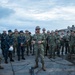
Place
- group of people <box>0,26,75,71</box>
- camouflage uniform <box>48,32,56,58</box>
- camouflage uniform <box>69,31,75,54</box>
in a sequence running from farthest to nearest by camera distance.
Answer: camouflage uniform <box>69,31,75,54</box>
camouflage uniform <box>48,32,56,58</box>
group of people <box>0,26,75,71</box>

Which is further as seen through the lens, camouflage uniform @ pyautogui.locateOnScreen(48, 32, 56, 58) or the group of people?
camouflage uniform @ pyautogui.locateOnScreen(48, 32, 56, 58)

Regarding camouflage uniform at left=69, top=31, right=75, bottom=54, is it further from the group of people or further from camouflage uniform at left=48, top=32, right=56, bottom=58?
camouflage uniform at left=48, top=32, right=56, bottom=58

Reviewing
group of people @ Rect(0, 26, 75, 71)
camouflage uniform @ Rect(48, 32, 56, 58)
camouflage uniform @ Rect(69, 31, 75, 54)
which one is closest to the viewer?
group of people @ Rect(0, 26, 75, 71)

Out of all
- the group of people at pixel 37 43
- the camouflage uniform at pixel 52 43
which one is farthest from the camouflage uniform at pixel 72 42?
the camouflage uniform at pixel 52 43

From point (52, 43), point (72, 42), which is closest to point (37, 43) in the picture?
point (52, 43)

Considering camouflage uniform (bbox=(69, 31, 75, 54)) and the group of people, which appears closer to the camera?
the group of people

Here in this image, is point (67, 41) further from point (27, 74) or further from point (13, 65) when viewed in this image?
point (27, 74)

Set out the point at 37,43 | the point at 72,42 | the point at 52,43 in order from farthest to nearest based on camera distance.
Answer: the point at 72,42
the point at 52,43
the point at 37,43

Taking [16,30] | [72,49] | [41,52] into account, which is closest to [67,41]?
[72,49]

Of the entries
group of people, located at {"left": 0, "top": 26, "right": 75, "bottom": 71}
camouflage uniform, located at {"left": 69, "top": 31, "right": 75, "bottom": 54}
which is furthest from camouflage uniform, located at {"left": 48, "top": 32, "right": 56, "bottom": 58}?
camouflage uniform, located at {"left": 69, "top": 31, "right": 75, "bottom": 54}

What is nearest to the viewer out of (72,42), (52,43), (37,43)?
(37,43)

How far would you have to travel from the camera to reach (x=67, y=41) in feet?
64.0

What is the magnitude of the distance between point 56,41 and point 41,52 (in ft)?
17.8

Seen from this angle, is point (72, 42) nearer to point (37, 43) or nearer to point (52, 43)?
point (52, 43)
